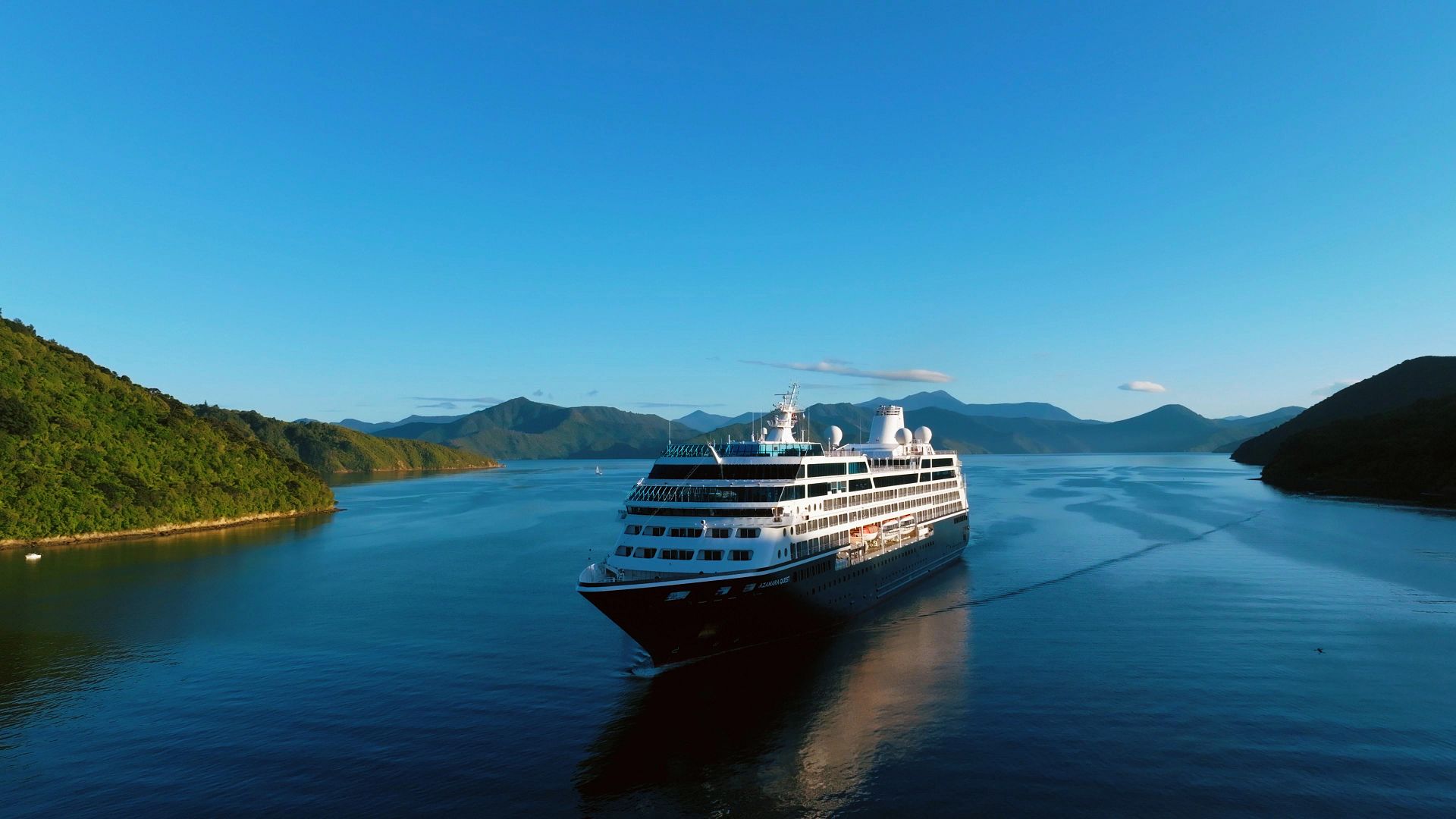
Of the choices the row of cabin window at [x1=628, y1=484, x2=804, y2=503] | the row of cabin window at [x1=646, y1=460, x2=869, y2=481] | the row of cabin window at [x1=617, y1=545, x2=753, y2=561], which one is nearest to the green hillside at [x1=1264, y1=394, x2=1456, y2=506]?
the row of cabin window at [x1=646, y1=460, x2=869, y2=481]

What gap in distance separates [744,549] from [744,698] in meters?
6.71

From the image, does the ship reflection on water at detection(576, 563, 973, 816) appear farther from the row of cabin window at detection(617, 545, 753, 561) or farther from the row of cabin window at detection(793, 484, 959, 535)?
the row of cabin window at detection(793, 484, 959, 535)

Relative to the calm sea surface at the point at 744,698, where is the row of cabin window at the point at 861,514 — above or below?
above

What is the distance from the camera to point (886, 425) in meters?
67.4

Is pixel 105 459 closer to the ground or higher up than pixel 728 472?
higher up

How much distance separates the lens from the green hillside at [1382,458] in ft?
364

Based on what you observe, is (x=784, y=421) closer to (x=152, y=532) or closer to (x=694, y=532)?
(x=694, y=532)

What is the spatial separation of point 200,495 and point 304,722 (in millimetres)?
79528

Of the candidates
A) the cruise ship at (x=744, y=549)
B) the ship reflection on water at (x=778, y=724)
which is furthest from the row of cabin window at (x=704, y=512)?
the ship reflection on water at (x=778, y=724)

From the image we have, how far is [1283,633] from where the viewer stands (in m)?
38.5

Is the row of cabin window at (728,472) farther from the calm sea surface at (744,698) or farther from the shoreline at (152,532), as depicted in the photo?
the shoreline at (152,532)

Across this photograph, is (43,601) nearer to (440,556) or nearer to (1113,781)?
(440,556)

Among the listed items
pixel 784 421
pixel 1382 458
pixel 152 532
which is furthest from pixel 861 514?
pixel 1382 458

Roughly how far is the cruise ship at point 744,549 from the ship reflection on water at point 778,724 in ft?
7.19
